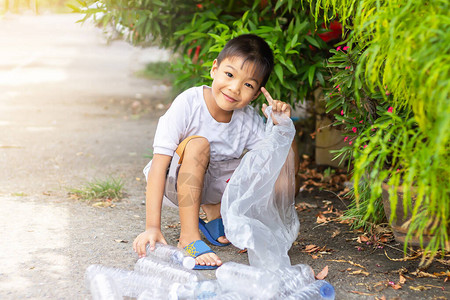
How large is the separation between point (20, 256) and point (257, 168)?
1157 millimetres

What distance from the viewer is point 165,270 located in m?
2.34

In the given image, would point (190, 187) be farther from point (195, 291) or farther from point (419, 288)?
point (419, 288)

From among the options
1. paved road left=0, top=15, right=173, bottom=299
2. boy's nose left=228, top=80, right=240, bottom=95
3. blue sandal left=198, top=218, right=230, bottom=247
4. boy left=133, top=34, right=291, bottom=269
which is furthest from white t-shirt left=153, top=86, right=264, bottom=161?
paved road left=0, top=15, right=173, bottom=299

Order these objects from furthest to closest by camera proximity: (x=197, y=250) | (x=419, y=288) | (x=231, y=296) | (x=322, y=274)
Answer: (x=197, y=250) < (x=322, y=274) < (x=419, y=288) < (x=231, y=296)

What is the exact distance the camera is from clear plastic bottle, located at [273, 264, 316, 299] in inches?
84.0

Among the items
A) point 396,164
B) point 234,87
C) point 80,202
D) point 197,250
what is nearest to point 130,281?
point 197,250

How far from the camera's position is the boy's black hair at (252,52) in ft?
8.93

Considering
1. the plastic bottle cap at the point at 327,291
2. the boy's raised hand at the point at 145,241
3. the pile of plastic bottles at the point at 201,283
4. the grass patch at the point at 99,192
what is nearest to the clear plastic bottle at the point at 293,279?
the pile of plastic bottles at the point at 201,283

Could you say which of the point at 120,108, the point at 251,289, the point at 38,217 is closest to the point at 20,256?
the point at 38,217

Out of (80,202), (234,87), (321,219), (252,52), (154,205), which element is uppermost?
(252,52)

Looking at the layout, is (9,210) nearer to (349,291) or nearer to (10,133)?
(349,291)

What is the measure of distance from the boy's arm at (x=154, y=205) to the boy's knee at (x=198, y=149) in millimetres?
107

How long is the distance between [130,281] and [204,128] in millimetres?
929

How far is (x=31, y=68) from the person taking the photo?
35.3ft
